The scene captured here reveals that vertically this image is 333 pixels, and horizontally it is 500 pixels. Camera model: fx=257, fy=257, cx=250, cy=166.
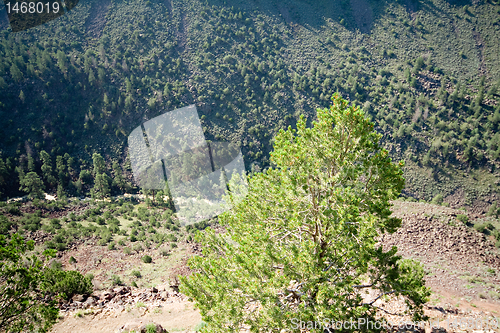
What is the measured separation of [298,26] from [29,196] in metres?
76.6

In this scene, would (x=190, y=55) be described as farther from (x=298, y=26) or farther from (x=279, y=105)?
(x=298, y=26)

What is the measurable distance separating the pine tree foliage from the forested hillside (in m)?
42.4

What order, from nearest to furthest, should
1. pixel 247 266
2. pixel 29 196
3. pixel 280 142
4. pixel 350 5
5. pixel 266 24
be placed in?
pixel 247 266 → pixel 280 142 → pixel 29 196 → pixel 266 24 → pixel 350 5

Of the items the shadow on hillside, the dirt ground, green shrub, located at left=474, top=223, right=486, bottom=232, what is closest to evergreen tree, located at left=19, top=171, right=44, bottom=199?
the dirt ground

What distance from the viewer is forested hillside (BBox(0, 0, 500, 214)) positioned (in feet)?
156

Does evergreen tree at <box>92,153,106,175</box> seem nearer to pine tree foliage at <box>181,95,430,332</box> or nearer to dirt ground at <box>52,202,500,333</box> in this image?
dirt ground at <box>52,202,500,333</box>

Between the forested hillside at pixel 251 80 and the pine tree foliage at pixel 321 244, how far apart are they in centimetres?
4240

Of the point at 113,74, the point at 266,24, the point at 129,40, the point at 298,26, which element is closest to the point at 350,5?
the point at 298,26

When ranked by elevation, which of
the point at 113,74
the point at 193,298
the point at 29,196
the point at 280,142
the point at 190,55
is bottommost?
the point at 29,196

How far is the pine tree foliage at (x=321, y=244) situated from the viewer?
7.41 meters

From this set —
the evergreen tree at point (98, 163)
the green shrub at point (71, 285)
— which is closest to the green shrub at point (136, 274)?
the green shrub at point (71, 285)

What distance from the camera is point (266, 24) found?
74.7 m

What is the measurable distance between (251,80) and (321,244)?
57.8 m

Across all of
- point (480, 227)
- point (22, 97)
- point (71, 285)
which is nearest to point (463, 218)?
point (480, 227)
